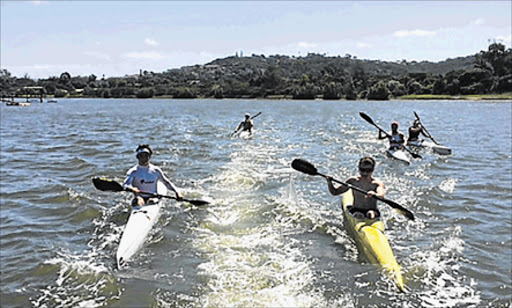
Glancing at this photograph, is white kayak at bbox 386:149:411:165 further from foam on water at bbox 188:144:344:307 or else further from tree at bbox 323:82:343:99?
tree at bbox 323:82:343:99

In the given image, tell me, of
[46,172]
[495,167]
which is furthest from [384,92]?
[46,172]

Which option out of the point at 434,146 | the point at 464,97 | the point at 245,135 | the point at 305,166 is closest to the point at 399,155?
the point at 434,146

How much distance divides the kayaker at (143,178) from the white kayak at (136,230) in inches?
11.1

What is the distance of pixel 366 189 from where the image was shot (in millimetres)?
8750

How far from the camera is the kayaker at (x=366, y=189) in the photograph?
8.59m

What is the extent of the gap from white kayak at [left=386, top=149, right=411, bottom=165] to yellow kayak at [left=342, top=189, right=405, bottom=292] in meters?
9.38

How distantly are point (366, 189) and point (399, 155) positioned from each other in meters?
9.80

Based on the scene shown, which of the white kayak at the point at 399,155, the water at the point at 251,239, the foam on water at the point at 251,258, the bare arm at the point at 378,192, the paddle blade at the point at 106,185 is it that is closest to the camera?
the foam on water at the point at 251,258

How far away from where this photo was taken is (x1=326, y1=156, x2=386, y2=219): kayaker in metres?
8.59

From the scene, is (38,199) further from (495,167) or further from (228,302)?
(495,167)

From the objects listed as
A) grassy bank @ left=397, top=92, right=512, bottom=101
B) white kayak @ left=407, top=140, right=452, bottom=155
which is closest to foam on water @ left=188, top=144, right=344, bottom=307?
white kayak @ left=407, top=140, right=452, bottom=155

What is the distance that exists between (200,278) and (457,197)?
857 centimetres

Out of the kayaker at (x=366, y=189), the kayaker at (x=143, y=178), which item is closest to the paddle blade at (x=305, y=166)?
the kayaker at (x=366, y=189)

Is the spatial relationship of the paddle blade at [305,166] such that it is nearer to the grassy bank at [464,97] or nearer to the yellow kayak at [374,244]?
the yellow kayak at [374,244]
